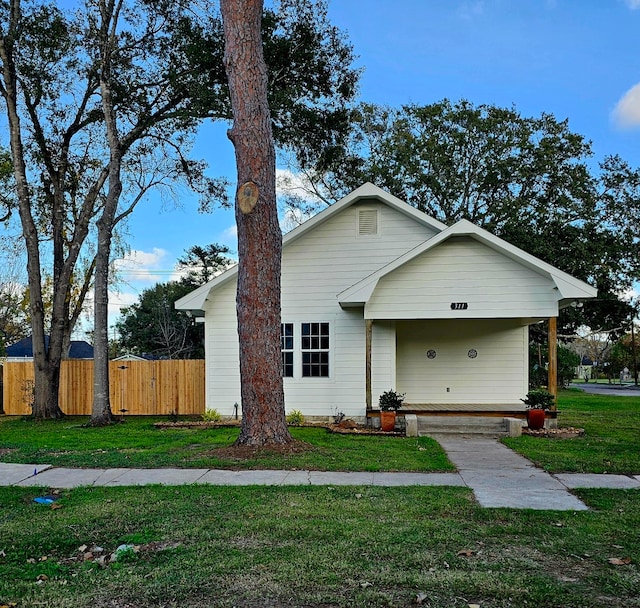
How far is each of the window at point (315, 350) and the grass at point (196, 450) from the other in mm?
1830

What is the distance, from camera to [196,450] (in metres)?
9.52

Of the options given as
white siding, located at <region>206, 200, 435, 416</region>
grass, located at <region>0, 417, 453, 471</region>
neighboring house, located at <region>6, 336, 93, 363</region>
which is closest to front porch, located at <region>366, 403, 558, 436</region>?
grass, located at <region>0, 417, 453, 471</region>

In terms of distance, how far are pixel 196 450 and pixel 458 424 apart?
592 cm

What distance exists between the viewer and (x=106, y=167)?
17953 mm

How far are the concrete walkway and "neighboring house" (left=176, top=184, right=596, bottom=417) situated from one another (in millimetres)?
5331

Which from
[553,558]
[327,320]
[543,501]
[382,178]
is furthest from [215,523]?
[382,178]

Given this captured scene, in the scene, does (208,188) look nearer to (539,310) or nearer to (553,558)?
(539,310)

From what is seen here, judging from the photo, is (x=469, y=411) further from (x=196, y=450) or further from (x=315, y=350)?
(x=196, y=450)

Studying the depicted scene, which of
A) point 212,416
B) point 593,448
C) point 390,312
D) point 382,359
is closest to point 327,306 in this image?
point 382,359

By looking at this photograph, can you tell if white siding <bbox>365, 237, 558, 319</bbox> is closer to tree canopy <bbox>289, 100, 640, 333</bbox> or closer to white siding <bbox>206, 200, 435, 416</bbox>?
white siding <bbox>206, 200, 435, 416</bbox>

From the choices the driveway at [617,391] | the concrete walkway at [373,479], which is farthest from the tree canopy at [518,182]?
the concrete walkway at [373,479]

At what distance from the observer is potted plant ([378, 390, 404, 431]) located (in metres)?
12.3

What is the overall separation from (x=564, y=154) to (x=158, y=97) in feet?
59.9

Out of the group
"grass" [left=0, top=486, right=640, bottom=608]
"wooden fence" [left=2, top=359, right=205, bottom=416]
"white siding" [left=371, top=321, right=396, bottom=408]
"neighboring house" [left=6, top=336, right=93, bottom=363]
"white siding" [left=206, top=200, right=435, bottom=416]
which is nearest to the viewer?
"grass" [left=0, top=486, right=640, bottom=608]
